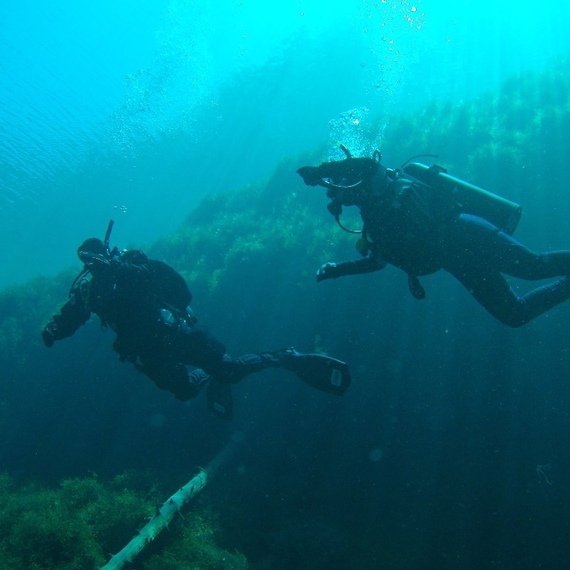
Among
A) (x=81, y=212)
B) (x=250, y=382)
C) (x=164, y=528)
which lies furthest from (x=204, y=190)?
(x=164, y=528)

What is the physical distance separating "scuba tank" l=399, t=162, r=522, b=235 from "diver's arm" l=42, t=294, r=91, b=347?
4.20 meters

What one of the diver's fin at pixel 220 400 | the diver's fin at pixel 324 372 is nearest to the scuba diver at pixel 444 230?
the diver's fin at pixel 324 372

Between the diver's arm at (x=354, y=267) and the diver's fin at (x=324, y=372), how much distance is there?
1238mm

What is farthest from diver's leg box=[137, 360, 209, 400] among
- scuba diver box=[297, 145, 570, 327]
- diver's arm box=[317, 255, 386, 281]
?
scuba diver box=[297, 145, 570, 327]

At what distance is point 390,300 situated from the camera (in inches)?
314

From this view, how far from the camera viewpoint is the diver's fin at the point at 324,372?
4945 millimetres

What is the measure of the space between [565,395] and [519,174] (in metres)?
5.12

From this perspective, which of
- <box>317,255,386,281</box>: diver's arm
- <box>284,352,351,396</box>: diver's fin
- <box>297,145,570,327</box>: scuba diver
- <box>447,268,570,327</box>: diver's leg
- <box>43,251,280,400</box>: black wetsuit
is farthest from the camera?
<box>284,352,351,396</box>: diver's fin

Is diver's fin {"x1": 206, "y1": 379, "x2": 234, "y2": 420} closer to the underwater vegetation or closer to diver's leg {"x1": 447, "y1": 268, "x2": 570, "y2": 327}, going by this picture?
the underwater vegetation

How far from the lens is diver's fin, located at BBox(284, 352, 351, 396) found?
16.2 feet

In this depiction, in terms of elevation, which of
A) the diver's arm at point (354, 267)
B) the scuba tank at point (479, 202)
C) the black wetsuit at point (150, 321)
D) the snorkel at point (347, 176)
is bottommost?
the black wetsuit at point (150, 321)

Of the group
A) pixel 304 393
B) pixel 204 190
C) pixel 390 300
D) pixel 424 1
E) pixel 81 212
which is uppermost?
pixel 424 1

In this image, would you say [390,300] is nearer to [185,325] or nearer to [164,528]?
[185,325]

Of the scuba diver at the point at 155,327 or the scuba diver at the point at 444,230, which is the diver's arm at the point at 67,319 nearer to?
the scuba diver at the point at 155,327
